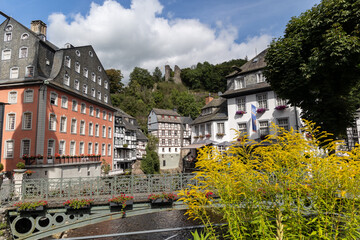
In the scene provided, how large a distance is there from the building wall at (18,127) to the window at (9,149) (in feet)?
0.65

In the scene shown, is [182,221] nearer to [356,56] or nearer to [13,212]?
[13,212]

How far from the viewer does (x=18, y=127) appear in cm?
2523

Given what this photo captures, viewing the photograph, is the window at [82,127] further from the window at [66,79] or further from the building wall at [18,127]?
the building wall at [18,127]

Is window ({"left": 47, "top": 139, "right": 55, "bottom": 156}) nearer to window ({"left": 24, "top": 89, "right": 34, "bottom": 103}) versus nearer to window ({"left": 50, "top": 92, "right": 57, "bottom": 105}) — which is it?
window ({"left": 50, "top": 92, "right": 57, "bottom": 105})

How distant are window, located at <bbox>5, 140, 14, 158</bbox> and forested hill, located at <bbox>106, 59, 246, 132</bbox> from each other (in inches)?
1598

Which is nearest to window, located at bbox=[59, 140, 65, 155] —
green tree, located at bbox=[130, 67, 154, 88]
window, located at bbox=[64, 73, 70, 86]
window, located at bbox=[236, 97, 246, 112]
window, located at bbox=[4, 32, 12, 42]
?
window, located at bbox=[64, 73, 70, 86]

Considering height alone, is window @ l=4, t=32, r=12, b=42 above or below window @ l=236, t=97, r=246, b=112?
above

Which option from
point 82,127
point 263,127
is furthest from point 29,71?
point 263,127

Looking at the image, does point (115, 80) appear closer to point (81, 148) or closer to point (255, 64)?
point (81, 148)

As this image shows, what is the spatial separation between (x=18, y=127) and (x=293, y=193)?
29946mm

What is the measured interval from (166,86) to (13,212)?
303 feet

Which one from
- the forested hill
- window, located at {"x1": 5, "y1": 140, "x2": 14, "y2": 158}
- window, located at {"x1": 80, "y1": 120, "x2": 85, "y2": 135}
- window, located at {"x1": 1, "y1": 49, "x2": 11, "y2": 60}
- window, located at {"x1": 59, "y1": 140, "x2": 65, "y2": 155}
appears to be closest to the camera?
window, located at {"x1": 5, "y1": 140, "x2": 14, "y2": 158}

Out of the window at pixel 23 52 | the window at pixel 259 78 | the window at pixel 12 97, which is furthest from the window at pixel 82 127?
the window at pixel 259 78

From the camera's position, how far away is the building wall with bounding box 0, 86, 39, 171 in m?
24.5
